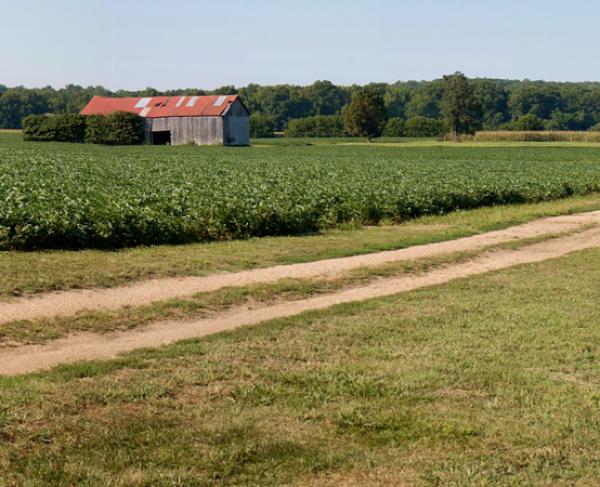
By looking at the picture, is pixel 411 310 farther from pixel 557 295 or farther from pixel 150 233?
pixel 150 233

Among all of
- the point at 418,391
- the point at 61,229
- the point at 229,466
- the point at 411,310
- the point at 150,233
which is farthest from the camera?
the point at 150,233

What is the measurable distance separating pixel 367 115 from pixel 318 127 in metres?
20.5

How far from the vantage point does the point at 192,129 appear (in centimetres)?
9500

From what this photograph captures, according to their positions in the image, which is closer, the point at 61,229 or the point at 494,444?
the point at 494,444

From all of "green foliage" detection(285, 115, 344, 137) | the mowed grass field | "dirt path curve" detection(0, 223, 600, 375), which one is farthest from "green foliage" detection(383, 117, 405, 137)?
the mowed grass field

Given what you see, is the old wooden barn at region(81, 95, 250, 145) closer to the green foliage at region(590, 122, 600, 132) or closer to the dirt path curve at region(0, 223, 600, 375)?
the dirt path curve at region(0, 223, 600, 375)

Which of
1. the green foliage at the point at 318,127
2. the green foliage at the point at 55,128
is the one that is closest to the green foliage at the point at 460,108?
the green foliage at the point at 318,127

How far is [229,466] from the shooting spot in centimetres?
640

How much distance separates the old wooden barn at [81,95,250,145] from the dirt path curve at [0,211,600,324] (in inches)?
2948

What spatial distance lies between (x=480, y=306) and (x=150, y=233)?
26.2 ft

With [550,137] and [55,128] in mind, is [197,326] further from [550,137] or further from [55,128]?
[550,137]

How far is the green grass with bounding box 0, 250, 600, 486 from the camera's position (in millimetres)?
6395

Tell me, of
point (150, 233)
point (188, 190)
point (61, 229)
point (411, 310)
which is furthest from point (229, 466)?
point (188, 190)

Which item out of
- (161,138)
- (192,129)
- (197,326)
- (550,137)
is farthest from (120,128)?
(197,326)
